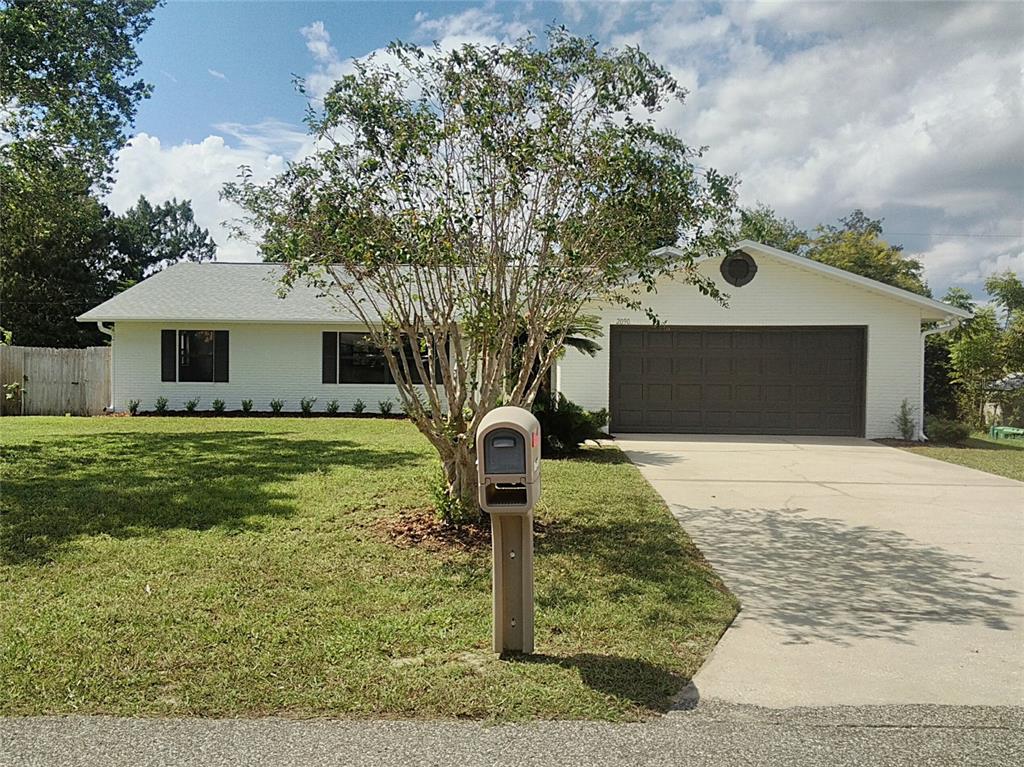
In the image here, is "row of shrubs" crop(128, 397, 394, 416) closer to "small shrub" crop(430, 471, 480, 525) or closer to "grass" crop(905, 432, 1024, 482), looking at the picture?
"grass" crop(905, 432, 1024, 482)

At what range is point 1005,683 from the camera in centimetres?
390

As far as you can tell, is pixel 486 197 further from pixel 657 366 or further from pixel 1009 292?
pixel 1009 292

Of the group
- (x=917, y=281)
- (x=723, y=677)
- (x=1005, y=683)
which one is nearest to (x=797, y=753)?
(x=723, y=677)

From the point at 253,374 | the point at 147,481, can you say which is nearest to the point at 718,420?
the point at 147,481

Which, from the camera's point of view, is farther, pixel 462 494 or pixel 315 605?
pixel 462 494

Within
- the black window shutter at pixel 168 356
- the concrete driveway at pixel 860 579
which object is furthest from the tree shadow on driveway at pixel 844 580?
the black window shutter at pixel 168 356

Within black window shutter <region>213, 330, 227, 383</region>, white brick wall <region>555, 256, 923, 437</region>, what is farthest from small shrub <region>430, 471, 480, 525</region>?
black window shutter <region>213, 330, 227, 383</region>

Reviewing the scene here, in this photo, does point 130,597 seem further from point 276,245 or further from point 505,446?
point 276,245

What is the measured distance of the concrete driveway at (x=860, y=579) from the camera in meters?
3.91

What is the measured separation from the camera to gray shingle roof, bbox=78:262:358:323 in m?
18.5

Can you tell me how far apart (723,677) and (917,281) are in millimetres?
39314

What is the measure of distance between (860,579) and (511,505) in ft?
10.6

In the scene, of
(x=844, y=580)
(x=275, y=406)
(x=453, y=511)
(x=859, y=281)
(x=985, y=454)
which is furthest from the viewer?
(x=275, y=406)

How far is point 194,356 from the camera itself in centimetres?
1916
